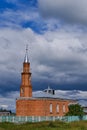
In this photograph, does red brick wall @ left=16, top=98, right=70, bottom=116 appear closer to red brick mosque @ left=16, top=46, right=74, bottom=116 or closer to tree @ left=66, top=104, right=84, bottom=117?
red brick mosque @ left=16, top=46, right=74, bottom=116

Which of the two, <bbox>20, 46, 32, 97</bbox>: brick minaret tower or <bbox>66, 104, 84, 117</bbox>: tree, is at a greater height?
<bbox>20, 46, 32, 97</bbox>: brick minaret tower

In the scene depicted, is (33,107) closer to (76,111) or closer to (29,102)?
(29,102)

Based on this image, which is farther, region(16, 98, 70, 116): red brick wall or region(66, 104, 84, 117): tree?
region(16, 98, 70, 116): red brick wall

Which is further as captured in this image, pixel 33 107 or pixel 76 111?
pixel 33 107

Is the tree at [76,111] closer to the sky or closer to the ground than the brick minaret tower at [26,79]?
closer to the ground

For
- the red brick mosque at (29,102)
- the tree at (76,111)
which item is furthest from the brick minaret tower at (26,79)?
the tree at (76,111)

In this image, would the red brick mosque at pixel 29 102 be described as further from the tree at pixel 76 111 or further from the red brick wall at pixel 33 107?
the tree at pixel 76 111

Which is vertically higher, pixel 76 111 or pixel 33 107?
pixel 33 107

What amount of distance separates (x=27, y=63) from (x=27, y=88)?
15.8 feet

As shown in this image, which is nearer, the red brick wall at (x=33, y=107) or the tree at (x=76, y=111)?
the tree at (x=76, y=111)

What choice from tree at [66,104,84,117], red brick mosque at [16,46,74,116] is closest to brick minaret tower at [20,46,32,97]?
red brick mosque at [16,46,74,116]

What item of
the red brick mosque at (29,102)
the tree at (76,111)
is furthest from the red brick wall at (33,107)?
the tree at (76,111)

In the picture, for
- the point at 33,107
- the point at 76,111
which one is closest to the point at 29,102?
the point at 33,107

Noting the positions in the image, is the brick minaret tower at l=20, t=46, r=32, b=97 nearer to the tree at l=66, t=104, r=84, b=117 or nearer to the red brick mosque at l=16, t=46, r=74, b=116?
the red brick mosque at l=16, t=46, r=74, b=116
